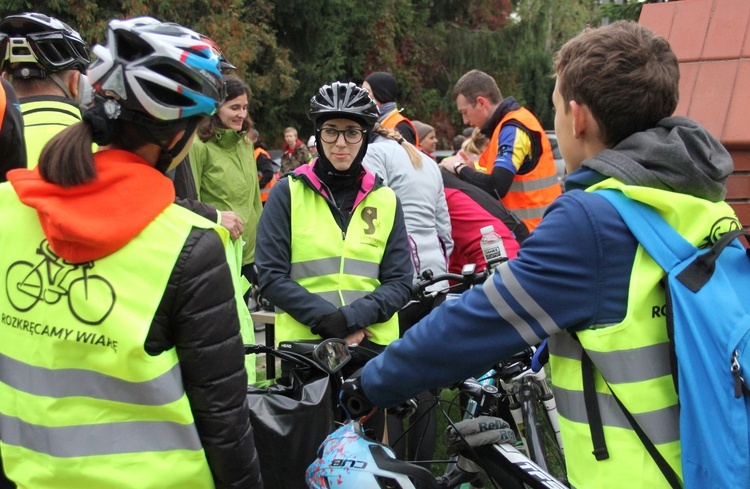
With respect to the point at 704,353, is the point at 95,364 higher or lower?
lower

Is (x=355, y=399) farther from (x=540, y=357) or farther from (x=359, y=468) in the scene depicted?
(x=540, y=357)

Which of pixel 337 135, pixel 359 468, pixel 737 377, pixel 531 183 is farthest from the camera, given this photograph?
pixel 531 183

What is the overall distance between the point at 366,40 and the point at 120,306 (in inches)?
947

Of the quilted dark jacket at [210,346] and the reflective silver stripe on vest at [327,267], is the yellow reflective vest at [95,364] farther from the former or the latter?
the reflective silver stripe on vest at [327,267]

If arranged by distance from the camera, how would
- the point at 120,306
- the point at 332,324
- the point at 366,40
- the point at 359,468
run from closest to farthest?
the point at 120,306
the point at 359,468
the point at 332,324
the point at 366,40

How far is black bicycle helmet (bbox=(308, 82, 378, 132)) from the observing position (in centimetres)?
384

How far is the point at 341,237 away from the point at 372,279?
0.25 m

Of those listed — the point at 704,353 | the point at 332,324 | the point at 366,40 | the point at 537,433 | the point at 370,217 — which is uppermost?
the point at 704,353

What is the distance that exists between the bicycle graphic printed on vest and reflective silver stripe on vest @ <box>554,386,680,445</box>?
1.10m

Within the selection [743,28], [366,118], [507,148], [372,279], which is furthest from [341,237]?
[743,28]

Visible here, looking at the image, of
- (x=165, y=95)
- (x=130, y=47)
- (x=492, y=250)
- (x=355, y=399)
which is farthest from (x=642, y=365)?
(x=492, y=250)

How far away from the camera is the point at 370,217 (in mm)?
3758

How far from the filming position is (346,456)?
87.8 inches

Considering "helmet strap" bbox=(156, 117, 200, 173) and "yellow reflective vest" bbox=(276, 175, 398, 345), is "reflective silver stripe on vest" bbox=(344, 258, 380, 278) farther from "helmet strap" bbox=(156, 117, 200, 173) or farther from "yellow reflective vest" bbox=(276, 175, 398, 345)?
"helmet strap" bbox=(156, 117, 200, 173)
